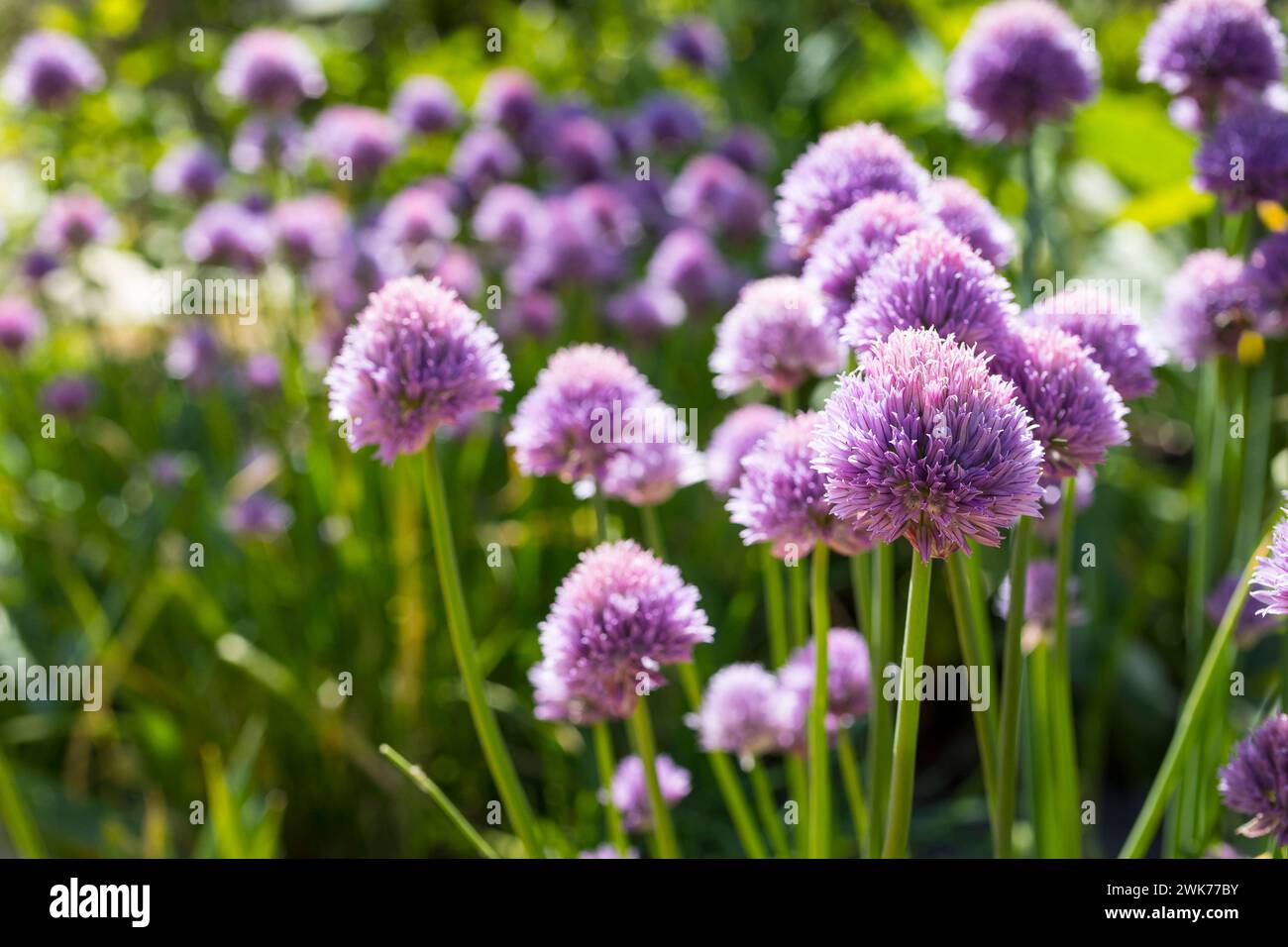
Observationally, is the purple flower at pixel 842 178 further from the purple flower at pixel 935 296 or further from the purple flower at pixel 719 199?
the purple flower at pixel 719 199

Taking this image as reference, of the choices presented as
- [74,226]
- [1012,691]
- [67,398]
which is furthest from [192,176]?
[1012,691]

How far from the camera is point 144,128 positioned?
9.59 ft

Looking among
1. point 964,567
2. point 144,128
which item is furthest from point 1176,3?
point 144,128

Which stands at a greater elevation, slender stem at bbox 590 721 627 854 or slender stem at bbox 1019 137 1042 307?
slender stem at bbox 1019 137 1042 307

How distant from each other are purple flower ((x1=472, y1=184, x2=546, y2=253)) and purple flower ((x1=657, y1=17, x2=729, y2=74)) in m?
0.65

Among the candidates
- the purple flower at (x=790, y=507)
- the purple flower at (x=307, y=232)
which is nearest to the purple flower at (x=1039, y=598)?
the purple flower at (x=790, y=507)

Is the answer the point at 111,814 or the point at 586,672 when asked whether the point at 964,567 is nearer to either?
the point at 586,672

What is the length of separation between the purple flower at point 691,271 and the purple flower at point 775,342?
998 mm

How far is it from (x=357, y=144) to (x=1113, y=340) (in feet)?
5.20

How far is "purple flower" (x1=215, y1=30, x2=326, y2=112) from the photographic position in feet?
6.56

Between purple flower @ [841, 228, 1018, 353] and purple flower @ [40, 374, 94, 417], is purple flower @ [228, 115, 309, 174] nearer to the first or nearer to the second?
purple flower @ [40, 374, 94, 417]

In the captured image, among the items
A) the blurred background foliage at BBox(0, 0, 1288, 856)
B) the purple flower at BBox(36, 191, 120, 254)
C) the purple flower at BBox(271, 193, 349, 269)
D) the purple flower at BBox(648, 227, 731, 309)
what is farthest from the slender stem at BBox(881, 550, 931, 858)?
the purple flower at BBox(36, 191, 120, 254)

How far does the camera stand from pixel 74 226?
2127 millimetres
